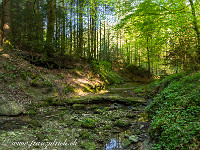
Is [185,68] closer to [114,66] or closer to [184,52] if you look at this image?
[184,52]

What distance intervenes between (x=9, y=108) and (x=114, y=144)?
440 centimetres

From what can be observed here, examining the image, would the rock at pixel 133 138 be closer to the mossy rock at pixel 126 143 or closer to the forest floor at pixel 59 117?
the forest floor at pixel 59 117

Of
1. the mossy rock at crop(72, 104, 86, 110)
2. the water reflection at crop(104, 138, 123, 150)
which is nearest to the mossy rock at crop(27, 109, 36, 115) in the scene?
the mossy rock at crop(72, 104, 86, 110)

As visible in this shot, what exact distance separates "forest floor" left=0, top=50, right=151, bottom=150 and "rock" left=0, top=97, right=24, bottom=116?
0.20m

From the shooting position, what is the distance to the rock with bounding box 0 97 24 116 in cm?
502

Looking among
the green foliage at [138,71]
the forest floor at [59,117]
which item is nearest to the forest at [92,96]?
the forest floor at [59,117]

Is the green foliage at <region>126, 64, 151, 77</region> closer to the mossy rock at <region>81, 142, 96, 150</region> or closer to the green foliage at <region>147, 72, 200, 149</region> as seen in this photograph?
the green foliage at <region>147, 72, 200, 149</region>

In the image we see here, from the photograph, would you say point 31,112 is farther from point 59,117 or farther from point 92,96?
point 92,96

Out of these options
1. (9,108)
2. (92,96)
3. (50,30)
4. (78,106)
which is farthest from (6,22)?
(92,96)

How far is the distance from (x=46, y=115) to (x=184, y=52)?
28.7 feet

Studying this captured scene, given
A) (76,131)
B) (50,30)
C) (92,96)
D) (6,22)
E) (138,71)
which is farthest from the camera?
(138,71)

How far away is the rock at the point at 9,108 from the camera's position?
502cm

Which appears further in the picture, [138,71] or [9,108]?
[138,71]

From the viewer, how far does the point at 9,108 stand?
513 cm
